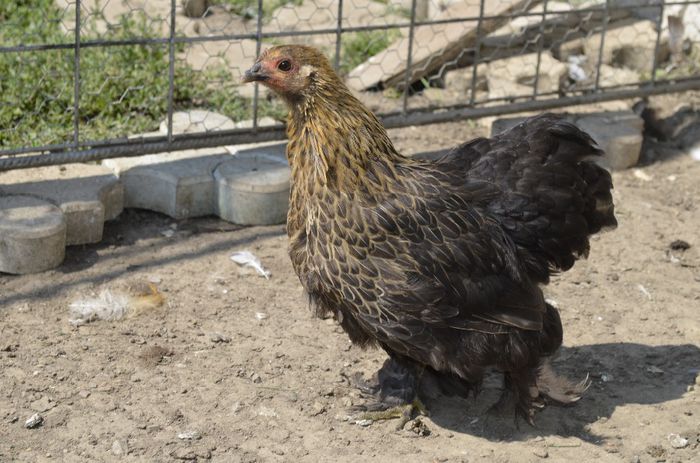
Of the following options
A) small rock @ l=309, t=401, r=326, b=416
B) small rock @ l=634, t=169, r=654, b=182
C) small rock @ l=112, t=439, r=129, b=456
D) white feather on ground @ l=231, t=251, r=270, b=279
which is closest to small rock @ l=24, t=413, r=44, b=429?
small rock @ l=112, t=439, r=129, b=456

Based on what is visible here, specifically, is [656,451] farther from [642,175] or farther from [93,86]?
[93,86]

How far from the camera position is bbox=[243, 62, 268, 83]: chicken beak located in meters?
3.87

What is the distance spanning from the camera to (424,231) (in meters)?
3.85

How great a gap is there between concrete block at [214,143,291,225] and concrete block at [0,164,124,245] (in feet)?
1.80

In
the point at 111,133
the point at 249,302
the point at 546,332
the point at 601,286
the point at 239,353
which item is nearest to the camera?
the point at 546,332

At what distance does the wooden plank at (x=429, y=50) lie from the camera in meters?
7.09

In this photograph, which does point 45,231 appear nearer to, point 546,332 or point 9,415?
point 9,415

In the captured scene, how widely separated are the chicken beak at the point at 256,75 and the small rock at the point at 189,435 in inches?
54.2

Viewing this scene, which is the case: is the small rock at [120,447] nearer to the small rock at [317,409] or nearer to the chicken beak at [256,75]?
the small rock at [317,409]

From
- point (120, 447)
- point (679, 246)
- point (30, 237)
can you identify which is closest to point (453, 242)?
point (120, 447)

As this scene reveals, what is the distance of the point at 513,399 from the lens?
4.24 metres

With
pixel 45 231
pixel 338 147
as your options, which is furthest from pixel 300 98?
pixel 45 231

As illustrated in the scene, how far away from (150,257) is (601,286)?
7.61 ft

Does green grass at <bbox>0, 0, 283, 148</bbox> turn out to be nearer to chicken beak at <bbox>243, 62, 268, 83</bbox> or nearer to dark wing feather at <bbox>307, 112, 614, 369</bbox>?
chicken beak at <bbox>243, 62, 268, 83</bbox>
